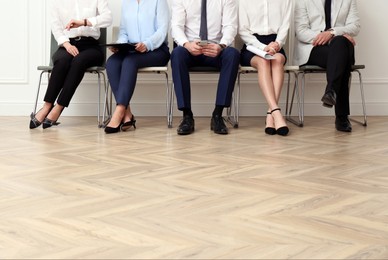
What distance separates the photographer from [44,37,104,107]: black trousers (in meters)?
5.06

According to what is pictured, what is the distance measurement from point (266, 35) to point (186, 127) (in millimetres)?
1119

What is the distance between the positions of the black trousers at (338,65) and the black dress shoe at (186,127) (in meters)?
1.06

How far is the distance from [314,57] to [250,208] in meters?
3.05

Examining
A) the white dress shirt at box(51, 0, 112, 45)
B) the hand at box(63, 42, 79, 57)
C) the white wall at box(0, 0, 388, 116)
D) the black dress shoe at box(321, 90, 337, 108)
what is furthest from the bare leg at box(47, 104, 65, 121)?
the black dress shoe at box(321, 90, 337, 108)

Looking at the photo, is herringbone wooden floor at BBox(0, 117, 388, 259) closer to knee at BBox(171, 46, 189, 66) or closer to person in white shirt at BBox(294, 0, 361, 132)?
person in white shirt at BBox(294, 0, 361, 132)

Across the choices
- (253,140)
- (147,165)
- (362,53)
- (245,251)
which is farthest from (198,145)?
(362,53)

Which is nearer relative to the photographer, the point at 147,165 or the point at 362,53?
the point at 147,165

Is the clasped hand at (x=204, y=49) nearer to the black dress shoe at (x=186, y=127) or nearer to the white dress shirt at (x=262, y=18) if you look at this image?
Answer: the white dress shirt at (x=262, y=18)

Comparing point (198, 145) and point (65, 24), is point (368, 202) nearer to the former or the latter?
point (198, 145)

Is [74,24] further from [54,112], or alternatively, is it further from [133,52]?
[54,112]

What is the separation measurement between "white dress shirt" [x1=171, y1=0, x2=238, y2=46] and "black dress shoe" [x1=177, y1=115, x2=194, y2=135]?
29.4 inches

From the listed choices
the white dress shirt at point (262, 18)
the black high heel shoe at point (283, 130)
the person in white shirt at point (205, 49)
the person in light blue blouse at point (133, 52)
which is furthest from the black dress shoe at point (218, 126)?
the white dress shirt at point (262, 18)

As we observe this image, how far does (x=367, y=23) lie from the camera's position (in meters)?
6.30

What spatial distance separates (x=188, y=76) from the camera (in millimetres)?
5012
